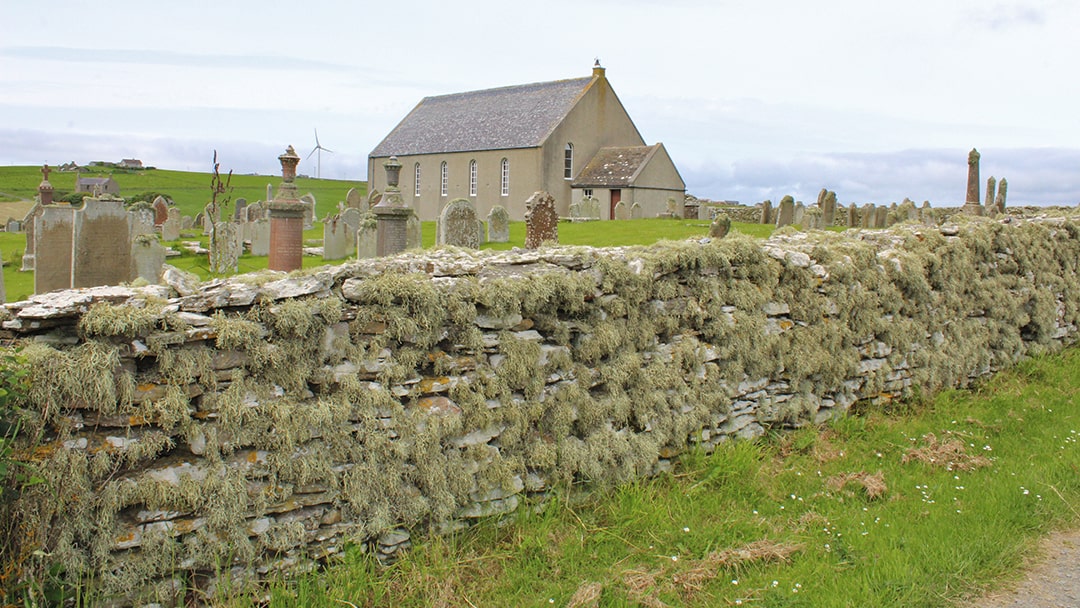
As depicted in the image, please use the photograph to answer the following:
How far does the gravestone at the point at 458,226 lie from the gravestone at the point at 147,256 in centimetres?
602

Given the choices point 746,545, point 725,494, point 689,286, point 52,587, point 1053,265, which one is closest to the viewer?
point 52,587

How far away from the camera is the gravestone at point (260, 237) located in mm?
19344

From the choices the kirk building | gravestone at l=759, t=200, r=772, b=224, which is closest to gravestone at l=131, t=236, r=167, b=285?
gravestone at l=759, t=200, r=772, b=224

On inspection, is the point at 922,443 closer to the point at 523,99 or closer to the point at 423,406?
the point at 423,406

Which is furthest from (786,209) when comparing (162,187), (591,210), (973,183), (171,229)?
(162,187)

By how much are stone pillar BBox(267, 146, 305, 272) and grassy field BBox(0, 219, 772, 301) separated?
2.71 feet

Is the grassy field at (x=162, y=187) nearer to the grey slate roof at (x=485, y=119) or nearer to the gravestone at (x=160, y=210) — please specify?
the grey slate roof at (x=485, y=119)

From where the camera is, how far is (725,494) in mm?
6137

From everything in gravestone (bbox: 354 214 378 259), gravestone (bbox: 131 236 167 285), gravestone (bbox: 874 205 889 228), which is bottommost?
gravestone (bbox: 131 236 167 285)

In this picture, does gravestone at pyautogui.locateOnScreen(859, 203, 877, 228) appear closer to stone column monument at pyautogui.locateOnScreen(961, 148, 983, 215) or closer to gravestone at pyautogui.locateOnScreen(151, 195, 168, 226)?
stone column monument at pyautogui.locateOnScreen(961, 148, 983, 215)

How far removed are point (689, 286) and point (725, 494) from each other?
1.84 m

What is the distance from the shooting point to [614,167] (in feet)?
137

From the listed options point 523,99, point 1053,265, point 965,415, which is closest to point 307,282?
point 965,415

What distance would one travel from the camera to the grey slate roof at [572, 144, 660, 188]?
40725mm
